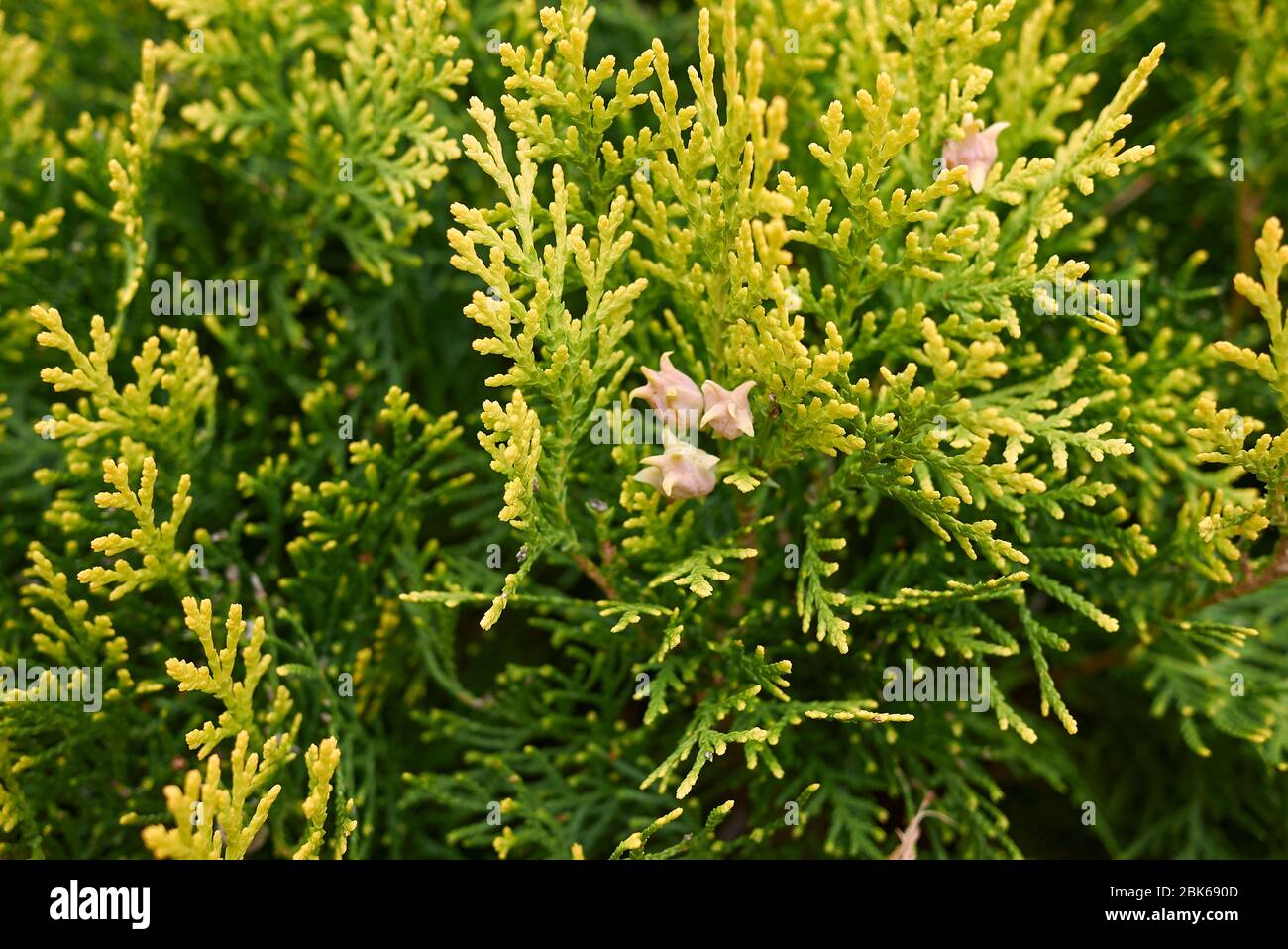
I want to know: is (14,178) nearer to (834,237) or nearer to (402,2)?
(402,2)

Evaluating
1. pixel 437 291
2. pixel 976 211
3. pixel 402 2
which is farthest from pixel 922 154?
pixel 437 291
